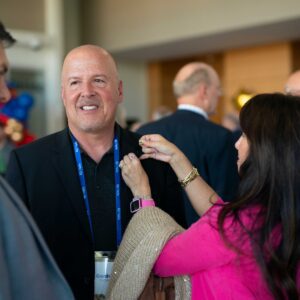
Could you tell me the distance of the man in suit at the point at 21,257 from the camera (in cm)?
121

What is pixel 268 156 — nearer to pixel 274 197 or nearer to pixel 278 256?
pixel 274 197

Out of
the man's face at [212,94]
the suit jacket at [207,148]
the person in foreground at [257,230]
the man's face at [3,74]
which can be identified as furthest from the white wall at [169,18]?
the man's face at [3,74]

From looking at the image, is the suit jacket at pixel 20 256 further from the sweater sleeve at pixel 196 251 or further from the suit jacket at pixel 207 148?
the suit jacket at pixel 207 148

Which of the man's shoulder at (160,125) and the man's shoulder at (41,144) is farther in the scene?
the man's shoulder at (160,125)

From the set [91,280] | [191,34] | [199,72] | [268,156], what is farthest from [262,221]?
[191,34]

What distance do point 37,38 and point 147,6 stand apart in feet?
5.78

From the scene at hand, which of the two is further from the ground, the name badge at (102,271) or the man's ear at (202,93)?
the man's ear at (202,93)

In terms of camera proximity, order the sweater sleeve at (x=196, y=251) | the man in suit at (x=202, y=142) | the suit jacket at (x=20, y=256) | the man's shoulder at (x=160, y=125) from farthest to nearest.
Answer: the man's shoulder at (x=160, y=125)
the man in suit at (x=202, y=142)
the sweater sleeve at (x=196, y=251)
the suit jacket at (x=20, y=256)

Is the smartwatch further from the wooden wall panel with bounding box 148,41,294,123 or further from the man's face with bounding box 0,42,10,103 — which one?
the wooden wall panel with bounding box 148,41,294,123

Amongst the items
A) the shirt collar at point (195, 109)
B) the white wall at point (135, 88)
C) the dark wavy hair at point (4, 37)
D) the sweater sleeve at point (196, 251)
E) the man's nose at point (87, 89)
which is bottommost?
the white wall at point (135, 88)

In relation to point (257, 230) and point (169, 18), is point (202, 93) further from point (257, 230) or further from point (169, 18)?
point (169, 18)

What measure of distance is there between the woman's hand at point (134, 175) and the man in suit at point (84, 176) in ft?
0.23

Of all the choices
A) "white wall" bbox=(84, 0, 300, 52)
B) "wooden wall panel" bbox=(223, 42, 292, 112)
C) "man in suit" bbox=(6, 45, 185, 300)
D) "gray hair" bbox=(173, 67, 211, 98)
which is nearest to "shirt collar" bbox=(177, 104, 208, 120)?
"gray hair" bbox=(173, 67, 211, 98)

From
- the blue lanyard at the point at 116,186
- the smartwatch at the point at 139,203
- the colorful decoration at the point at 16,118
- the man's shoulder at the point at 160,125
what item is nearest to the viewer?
the smartwatch at the point at 139,203
